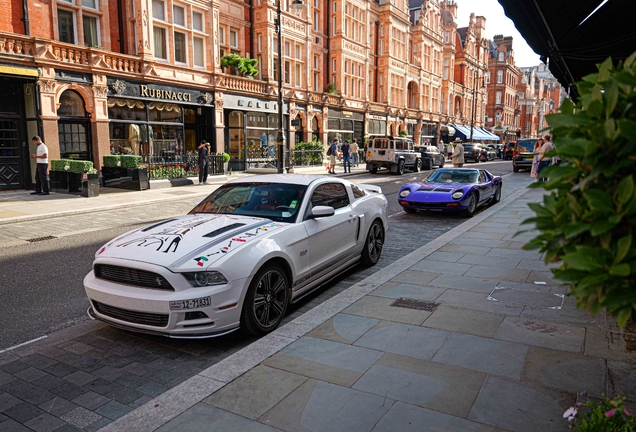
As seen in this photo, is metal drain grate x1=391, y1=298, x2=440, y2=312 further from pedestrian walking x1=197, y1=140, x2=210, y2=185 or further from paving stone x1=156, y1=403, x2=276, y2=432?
pedestrian walking x1=197, y1=140, x2=210, y2=185

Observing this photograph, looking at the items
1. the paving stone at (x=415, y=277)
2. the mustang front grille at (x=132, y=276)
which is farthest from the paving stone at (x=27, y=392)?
the paving stone at (x=415, y=277)

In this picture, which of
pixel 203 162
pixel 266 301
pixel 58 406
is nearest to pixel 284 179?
pixel 266 301

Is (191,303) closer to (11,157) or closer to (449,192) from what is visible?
(449,192)

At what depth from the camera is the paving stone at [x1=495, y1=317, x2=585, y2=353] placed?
4.20m

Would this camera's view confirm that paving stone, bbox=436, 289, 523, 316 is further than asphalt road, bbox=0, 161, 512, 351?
No

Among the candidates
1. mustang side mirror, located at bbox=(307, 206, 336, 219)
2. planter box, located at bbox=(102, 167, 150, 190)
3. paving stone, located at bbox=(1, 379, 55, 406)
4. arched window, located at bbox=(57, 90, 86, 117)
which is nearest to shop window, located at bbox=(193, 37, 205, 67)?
arched window, located at bbox=(57, 90, 86, 117)

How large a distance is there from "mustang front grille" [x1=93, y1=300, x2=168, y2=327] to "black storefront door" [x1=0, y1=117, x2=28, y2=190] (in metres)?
15.9

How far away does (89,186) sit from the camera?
16.0 m

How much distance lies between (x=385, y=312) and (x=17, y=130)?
59.3 ft

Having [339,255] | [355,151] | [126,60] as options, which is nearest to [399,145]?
[355,151]

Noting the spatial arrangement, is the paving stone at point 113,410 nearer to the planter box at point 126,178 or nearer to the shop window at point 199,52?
the planter box at point 126,178

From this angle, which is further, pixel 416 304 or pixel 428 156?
pixel 428 156

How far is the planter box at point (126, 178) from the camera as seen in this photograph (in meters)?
18.4

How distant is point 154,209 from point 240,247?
10.5m
